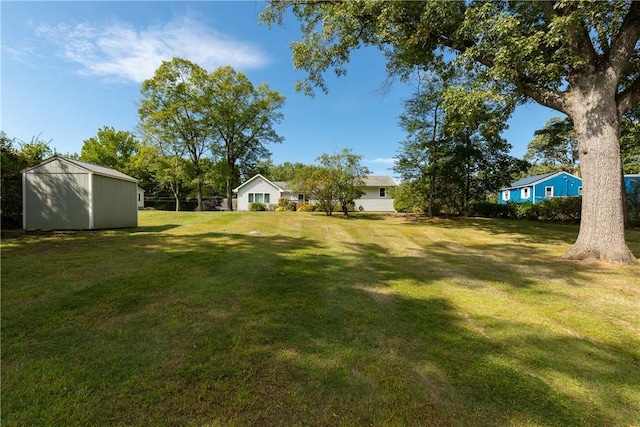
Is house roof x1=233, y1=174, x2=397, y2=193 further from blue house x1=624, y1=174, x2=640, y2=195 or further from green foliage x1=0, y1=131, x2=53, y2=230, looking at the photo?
green foliage x1=0, y1=131, x2=53, y2=230

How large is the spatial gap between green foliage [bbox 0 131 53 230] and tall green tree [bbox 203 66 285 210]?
20036mm

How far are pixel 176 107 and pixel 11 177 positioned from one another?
20527mm

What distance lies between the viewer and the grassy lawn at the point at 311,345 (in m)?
1.98

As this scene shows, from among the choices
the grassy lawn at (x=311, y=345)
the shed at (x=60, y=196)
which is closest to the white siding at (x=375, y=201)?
the shed at (x=60, y=196)

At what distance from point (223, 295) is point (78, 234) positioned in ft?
27.4

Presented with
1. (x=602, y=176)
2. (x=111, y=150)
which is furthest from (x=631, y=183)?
(x=111, y=150)

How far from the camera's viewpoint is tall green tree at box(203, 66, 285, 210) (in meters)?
29.6

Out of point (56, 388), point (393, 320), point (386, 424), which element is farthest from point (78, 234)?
point (386, 424)

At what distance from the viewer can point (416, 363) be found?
258 centimetres

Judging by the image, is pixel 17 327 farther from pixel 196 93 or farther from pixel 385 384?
pixel 196 93

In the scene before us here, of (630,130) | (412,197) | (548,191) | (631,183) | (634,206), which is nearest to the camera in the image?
(630,130)

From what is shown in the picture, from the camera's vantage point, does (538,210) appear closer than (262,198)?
Yes

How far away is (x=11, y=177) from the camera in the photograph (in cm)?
1003

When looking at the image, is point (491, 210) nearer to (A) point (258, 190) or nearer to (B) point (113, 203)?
(B) point (113, 203)
